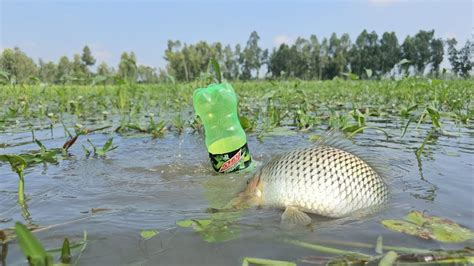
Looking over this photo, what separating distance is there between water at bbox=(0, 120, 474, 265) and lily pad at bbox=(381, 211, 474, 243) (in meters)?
0.04

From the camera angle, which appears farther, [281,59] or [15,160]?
[281,59]

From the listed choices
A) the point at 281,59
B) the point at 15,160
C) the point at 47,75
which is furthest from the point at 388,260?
the point at 281,59

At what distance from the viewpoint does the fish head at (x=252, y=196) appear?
236 centimetres

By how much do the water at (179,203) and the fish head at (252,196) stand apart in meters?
0.10

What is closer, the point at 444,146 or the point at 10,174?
the point at 10,174

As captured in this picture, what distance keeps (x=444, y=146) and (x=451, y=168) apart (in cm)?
98

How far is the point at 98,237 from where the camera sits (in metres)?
1.88

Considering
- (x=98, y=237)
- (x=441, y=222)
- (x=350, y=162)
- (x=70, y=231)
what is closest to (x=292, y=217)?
(x=350, y=162)

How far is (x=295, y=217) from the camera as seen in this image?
6.81ft

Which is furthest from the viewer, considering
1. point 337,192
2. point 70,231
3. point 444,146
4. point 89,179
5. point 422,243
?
point 444,146

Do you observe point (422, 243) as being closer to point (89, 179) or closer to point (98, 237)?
point (98, 237)

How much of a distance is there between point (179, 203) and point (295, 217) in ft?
2.56

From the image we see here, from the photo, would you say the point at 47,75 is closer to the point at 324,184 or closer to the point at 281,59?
the point at 324,184

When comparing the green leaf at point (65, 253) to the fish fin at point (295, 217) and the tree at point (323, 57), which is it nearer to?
the fish fin at point (295, 217)
